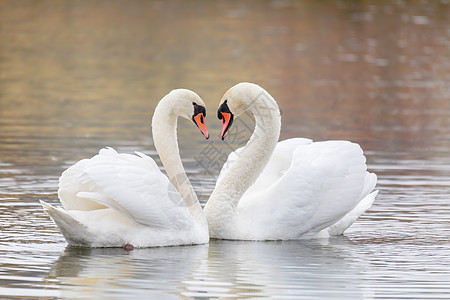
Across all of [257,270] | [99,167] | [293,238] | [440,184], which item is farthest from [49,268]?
[440,184]

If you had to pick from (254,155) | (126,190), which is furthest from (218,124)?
(126,190)

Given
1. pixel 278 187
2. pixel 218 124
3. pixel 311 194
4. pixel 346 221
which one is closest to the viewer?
pixel 311 194

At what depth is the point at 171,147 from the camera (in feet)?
36.1

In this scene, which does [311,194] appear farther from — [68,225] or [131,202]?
[68,225]

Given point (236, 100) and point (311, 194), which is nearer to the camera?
point (311, 194)

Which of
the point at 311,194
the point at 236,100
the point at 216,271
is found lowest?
the point at 216,271

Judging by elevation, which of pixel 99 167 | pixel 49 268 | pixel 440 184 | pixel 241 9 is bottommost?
pixel 241 9

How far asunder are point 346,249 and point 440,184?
12.7 feet

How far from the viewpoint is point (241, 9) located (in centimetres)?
5794

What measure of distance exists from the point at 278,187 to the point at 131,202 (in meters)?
1.78

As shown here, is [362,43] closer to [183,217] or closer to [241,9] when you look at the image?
[241,9]

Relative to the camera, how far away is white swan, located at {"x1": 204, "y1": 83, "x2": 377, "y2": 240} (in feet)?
35.9

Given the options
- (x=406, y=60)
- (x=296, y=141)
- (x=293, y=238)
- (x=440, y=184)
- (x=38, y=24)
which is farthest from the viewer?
(x=38, y=24)

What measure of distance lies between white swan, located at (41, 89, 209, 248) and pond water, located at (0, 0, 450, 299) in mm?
178
